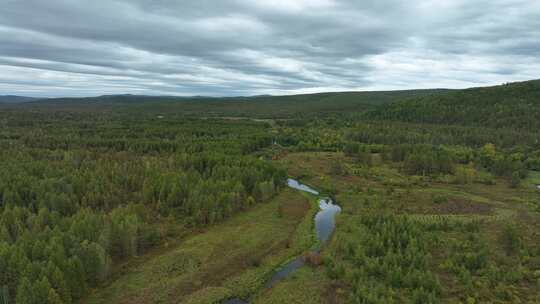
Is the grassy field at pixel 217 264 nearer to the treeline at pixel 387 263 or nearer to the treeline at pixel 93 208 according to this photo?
the treeline at pixel 93 208

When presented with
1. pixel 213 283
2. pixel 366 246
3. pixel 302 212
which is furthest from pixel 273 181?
pixel 213 283

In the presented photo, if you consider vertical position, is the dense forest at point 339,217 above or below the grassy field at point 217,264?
above

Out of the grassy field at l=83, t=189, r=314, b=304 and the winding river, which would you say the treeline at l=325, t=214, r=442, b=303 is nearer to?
the winding river

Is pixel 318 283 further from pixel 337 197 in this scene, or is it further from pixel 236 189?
pixel 337 197

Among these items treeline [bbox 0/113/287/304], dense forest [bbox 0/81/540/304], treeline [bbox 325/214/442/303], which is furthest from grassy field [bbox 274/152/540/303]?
treeline [bbox 0/113/287/304]

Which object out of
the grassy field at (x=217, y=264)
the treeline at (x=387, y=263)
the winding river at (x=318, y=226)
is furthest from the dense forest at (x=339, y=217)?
the winding river at (x=318, y=226)

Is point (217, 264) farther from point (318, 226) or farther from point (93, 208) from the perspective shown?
point (93, 208)

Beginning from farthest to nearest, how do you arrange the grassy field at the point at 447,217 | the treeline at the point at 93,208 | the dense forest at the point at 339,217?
1. the grassy field at the point at 447,217
2. the dense forest at the point at 339,217
3. the treeline at the point at 93,208
